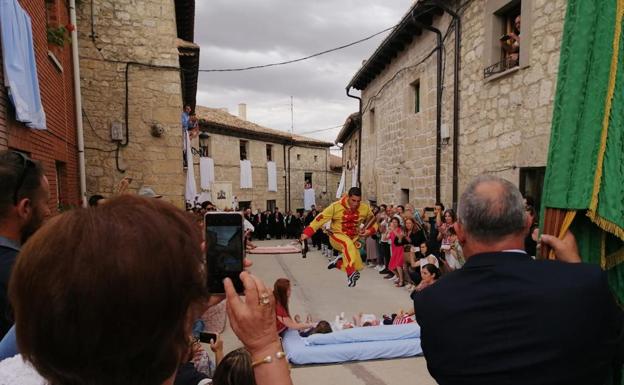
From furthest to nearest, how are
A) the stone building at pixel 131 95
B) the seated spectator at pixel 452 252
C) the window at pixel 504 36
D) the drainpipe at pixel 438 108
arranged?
1. the drainpipe at pixel 438 108
2. the stone building at pixel 131 95
3. the seated spectator at pixel 452 252
4. the window at pixel 504 36

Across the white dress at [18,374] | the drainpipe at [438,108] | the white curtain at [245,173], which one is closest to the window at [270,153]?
the white curtain at [245,173]

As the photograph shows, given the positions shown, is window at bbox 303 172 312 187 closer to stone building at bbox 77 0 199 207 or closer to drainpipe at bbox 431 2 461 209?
stone building at bbox 77 0 199 207

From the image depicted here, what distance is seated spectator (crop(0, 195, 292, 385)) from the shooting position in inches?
27.2

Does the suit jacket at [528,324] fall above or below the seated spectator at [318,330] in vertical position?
above

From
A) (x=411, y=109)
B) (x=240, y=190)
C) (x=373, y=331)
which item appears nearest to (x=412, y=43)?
(x=411, y=109)

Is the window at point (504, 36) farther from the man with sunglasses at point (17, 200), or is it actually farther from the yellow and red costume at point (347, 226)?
the man with sunglasses at point (17, 200)

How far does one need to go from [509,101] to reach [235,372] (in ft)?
20.7

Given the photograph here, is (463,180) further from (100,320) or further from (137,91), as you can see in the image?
(100,320)

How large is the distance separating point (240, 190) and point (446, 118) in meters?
18.9

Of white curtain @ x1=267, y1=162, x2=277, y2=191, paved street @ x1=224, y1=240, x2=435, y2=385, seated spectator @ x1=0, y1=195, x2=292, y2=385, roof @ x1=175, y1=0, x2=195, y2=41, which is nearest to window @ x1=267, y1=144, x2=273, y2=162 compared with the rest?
white curtain @ x1=267, y1=162, x2=277, y2=191

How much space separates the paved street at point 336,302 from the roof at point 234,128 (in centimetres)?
1177

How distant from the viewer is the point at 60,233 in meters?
0.72

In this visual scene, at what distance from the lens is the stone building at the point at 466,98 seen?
613 cm

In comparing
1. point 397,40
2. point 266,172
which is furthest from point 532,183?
point 266,172
